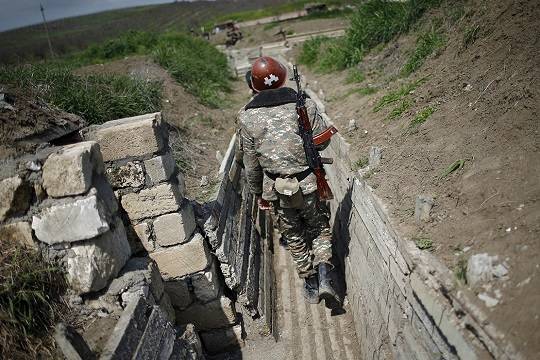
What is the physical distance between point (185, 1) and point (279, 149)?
7908cm

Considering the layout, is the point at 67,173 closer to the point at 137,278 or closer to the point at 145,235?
the point at 137,278

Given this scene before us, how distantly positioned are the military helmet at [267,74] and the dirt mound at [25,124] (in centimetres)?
183

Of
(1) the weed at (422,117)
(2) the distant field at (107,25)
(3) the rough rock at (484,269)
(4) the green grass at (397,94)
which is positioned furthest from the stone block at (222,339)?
(2) the distant field at (107,25)

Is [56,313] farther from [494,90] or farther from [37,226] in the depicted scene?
[494,90]

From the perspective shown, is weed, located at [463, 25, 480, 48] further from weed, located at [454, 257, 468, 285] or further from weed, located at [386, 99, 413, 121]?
weed, located at [454, 257, 468, 285]

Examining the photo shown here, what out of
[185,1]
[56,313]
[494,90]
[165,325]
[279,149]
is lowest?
[165,325]

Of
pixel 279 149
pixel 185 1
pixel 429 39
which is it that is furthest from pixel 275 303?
pixel 185 1

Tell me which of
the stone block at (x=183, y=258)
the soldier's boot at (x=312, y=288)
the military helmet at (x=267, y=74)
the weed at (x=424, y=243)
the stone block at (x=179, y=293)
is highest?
the military helmet at (x=267, y=74)

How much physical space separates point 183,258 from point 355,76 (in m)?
6.26

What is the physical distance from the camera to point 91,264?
2377mm

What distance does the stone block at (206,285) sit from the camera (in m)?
3.42

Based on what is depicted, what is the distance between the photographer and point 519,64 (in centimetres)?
381

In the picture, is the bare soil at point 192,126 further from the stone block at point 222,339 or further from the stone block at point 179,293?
the stone block at point 222,339

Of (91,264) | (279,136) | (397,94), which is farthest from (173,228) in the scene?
(397,94)
